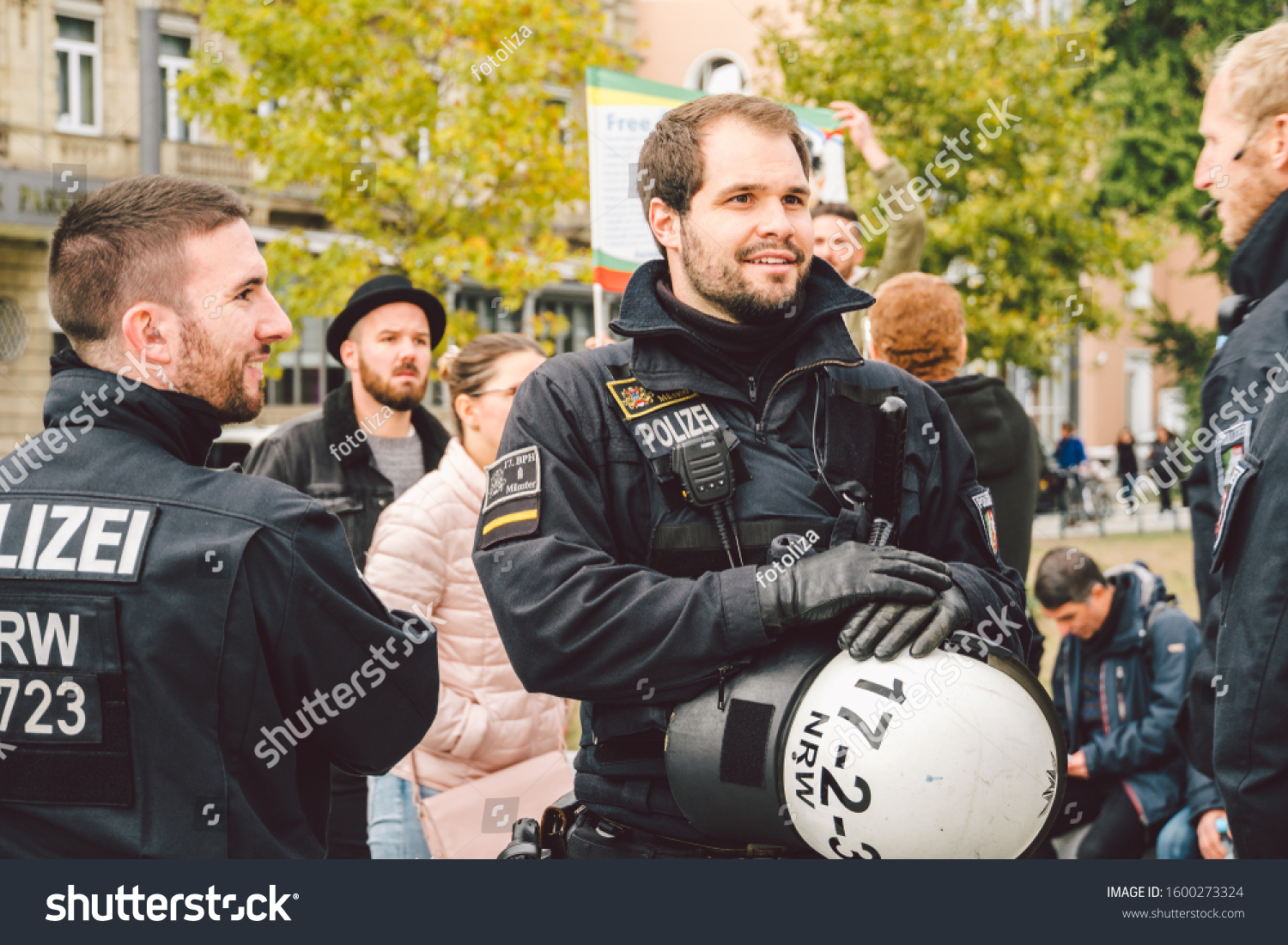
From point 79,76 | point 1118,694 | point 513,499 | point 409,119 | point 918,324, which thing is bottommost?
point 1118,694

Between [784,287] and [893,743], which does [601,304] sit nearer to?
[784,287]

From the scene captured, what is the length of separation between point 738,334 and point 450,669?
1565 millimetres

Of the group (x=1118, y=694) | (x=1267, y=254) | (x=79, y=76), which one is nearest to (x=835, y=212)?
(x=1267, y=254)

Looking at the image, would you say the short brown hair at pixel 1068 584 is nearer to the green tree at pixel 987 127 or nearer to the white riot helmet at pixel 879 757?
the white riot helmet at pixel 879 757

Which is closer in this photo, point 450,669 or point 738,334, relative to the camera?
point 738,334

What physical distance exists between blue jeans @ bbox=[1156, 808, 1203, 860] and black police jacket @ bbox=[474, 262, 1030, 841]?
268 cm

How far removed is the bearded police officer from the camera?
1.86 meters

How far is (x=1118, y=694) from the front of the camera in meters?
4.69

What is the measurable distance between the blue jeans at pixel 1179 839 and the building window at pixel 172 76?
17531mm

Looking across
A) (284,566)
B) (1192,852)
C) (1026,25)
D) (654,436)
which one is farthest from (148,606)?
(1026,25)

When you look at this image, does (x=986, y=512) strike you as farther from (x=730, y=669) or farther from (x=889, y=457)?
(x=730, y=669)

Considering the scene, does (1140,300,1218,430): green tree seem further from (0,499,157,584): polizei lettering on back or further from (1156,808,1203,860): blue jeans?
(0,499,157,584): polizei lettering on back

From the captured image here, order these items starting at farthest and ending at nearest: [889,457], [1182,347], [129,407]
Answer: [1182,347] → [889,457] → [129,407]

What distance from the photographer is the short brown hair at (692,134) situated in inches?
86.5
